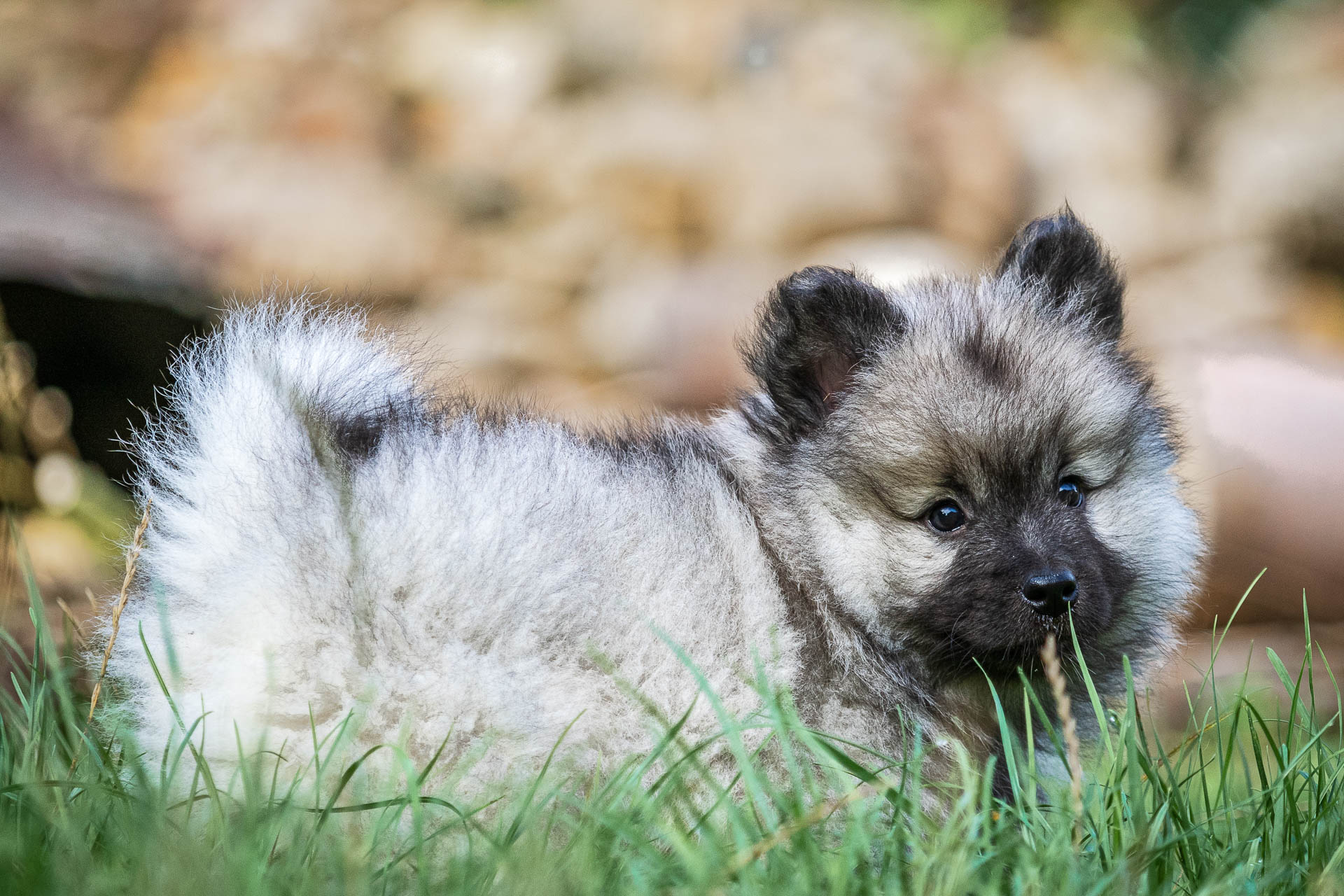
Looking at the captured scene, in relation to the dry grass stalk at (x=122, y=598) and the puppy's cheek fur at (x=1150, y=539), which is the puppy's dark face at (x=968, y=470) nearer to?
A: the puppy's cheek fur at (x=1150, y=539)

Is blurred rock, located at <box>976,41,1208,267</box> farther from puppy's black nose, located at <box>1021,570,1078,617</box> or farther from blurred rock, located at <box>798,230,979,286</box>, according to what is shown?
puppy's black nose, located at <box>1021,570,1078,617</box>

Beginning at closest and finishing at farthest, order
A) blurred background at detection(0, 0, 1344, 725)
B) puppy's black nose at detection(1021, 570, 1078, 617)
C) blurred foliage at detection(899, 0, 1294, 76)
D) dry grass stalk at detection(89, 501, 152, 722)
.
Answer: dry grass stalk at detection(89, 501, 152, 722) → puppy's black nose at detection(1021, 570, 1078, 617) → blurred background at detection(0, 0, 1344, 725) → blurred foliage at detection(899, 0, 1294, 76)

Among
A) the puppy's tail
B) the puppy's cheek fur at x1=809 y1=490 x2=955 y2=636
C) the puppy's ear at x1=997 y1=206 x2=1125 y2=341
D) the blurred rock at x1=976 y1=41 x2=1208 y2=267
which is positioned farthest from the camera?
the blurred rock at x1=976 y1=41 x2=1208 y2=267

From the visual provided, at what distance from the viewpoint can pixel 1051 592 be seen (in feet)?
7.69

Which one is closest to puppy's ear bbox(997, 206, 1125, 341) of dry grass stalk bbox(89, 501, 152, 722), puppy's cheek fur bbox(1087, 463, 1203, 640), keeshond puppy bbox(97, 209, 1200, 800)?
keeshond puppy bbox(97, 209, 1200, 800)

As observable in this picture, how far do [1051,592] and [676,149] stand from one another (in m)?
6.66

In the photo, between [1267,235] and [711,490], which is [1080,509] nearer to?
[711,490]

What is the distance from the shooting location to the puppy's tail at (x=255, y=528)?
6.66 feet

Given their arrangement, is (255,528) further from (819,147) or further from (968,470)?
(819,147)

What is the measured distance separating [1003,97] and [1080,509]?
290 inches

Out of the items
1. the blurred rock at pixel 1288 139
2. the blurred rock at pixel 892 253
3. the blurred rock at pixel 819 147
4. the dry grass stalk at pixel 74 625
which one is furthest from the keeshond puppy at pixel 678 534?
the blurred rock at pixel 1288 139

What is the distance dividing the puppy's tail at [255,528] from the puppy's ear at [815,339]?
2.83ft

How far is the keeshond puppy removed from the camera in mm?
2055

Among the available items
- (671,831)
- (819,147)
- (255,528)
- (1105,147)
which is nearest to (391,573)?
(255,528)
